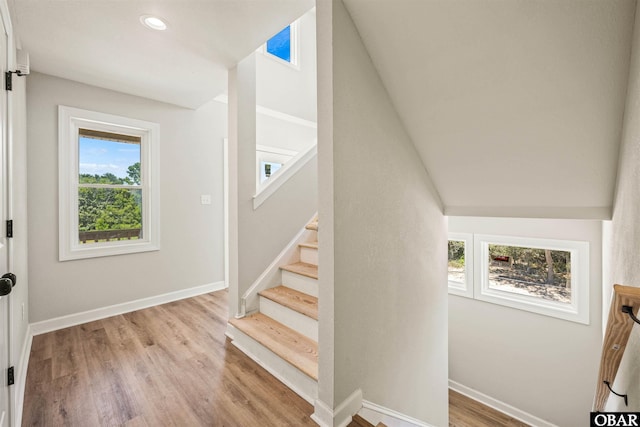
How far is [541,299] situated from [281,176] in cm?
361

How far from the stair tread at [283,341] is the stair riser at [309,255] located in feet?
2.20

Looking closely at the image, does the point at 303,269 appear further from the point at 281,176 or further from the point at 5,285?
the point at 5,285

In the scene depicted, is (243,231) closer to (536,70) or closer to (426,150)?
(426,150)

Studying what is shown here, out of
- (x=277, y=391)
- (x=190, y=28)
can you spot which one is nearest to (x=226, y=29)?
(x=190, y=28)

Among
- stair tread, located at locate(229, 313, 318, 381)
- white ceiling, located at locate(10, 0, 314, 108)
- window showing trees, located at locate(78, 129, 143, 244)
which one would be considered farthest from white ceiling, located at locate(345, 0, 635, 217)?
window showing trees, located at locate(78, 129, 143, 244)

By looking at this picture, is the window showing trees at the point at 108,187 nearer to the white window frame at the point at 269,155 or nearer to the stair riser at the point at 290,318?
the white window frame at the point at 269,155

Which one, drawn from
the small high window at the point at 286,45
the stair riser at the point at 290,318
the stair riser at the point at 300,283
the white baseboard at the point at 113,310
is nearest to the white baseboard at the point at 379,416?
the stair riser at the point at 290,318

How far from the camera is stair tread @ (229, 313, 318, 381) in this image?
1750mm

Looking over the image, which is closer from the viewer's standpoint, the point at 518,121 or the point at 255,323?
the point at 518,121

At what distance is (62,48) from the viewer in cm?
214

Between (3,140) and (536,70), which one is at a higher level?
(536,70)

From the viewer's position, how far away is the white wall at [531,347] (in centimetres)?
322

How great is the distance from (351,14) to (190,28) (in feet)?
3.78

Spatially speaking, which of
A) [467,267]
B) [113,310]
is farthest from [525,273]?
[113,310]
